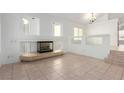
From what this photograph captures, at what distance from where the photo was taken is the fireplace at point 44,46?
519 cm

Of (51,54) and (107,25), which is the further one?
(107,25)

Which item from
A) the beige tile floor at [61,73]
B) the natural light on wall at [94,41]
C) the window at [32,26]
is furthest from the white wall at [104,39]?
the window at [32,26]

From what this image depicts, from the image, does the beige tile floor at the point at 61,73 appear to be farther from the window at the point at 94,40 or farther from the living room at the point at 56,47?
the window at the point at 94,40

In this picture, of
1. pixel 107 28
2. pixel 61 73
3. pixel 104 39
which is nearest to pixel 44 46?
pixel 61 73

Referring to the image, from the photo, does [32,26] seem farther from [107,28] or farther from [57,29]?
[107,28]

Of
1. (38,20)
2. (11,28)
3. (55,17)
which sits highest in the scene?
(55,17)

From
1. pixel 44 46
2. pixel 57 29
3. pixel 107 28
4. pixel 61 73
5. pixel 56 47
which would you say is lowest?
pixel 61 73

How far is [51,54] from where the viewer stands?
5426 millimetres

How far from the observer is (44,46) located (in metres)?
5.39

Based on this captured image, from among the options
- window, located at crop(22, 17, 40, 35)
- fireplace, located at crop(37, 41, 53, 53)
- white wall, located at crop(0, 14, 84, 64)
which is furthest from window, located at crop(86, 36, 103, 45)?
window, located at crop(22, 17, 40, 35)
